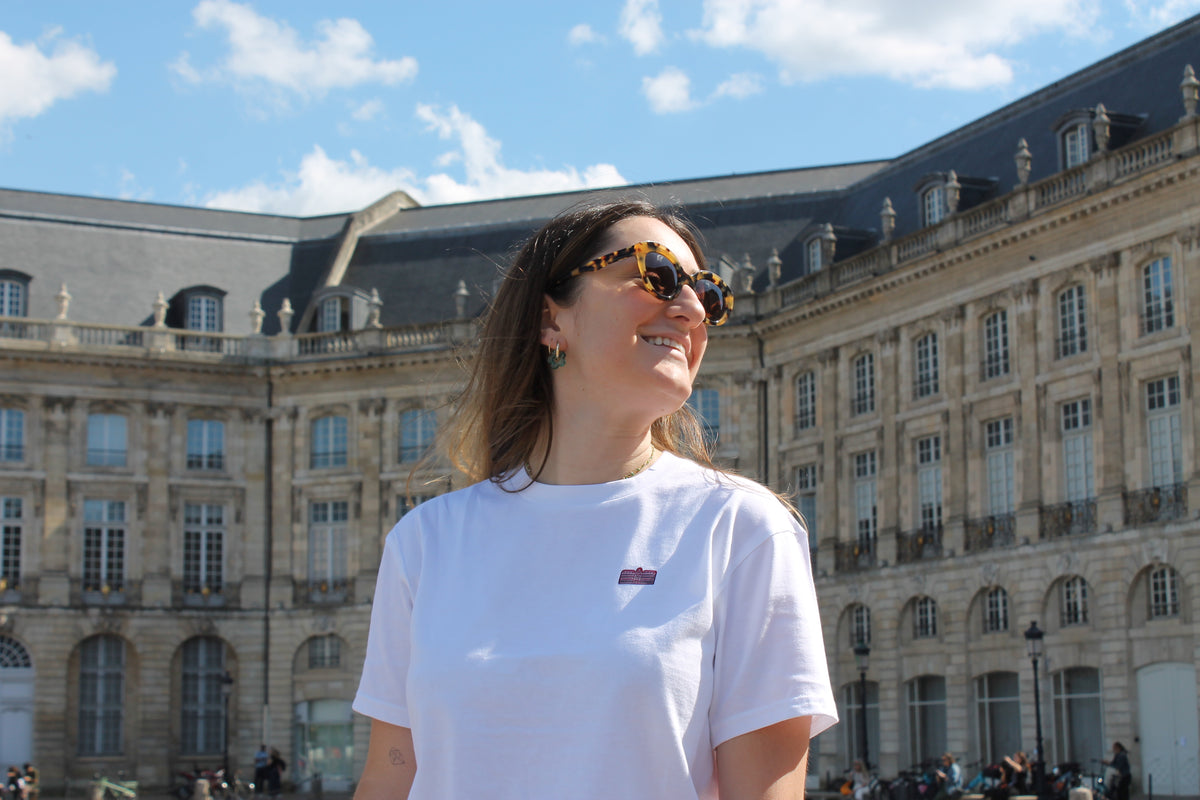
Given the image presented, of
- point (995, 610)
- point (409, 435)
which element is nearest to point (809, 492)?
point (995, 610)

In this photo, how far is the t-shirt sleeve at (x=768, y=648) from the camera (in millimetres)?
2459

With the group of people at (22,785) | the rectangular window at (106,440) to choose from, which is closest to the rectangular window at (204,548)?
the rectangular window at (106,440)

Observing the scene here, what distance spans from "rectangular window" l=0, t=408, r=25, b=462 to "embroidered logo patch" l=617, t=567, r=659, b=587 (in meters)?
46.0

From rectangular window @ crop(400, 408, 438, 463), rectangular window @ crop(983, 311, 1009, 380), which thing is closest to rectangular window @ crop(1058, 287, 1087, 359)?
rectangular window @ crop(983, 311, 1009, 380)

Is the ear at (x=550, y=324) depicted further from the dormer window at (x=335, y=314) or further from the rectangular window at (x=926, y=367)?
the dormer window at (x=335, y=314)

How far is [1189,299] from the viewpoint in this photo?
1229 inches

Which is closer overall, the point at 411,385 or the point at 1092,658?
the point at 1092,658

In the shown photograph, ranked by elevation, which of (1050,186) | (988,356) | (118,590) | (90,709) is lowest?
(90,709)

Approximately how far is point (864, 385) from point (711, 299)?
3810cm

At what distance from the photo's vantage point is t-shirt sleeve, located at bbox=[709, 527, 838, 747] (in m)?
2.46

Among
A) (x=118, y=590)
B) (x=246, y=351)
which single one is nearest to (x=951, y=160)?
(x=246, y=351)

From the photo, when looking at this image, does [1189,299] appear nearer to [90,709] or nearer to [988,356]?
[988,356]

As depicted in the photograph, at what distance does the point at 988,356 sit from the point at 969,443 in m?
1.93

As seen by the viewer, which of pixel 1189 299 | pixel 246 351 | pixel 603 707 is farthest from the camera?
pixel 246 351
